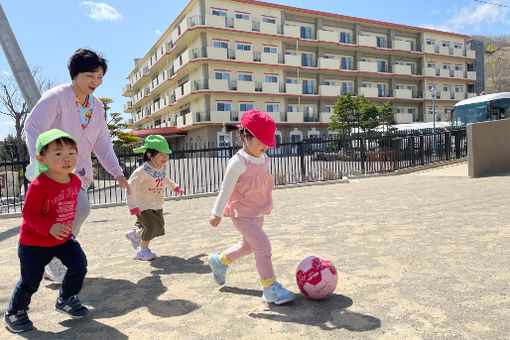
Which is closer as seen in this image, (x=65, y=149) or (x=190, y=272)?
(x=65, y=149)

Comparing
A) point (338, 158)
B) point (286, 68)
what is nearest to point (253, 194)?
point (338, 158)

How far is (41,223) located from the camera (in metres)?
2.49

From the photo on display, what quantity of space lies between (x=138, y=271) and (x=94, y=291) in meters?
0.64

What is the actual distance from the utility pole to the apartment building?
2560 centimetres

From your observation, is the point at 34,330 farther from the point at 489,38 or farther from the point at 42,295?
the point at 489,38

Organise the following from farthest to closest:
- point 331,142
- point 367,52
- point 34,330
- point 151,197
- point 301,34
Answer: point 367,52 → point 301,34 → point 331,142 → point 151,197 → point 34,330

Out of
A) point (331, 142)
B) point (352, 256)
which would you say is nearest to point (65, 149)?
point (352, 256)

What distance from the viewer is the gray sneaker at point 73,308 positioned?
9.08ft

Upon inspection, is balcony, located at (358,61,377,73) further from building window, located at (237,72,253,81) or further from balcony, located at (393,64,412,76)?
building window, located at (237,72,253,81)

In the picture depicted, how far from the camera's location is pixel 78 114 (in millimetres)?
3432

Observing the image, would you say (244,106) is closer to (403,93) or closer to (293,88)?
(293,88)

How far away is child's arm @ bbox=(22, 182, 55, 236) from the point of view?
2451 mm

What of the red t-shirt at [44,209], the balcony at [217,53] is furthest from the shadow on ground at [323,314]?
the balcony at [217,53]

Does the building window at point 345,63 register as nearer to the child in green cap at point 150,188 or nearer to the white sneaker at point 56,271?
the child in green cap at point 150,188
